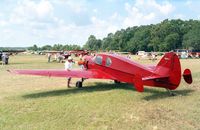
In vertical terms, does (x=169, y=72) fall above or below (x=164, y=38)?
below

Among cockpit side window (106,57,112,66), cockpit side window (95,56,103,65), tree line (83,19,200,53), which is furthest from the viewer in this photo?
tree line (83,19,200,53)

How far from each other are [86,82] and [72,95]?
4.66 m

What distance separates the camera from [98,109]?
1061 cm

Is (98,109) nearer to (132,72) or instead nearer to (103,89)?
(132,72)

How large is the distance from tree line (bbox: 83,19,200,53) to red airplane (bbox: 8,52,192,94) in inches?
3724

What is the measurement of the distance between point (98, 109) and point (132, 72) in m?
3.42

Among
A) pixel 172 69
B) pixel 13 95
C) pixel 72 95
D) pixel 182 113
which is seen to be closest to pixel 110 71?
pixel 72 95

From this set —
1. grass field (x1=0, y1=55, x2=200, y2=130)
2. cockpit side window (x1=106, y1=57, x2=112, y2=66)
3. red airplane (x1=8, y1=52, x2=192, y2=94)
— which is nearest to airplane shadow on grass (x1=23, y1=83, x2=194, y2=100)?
grass field (x1=0, y1=55, x2=200, y2=130)

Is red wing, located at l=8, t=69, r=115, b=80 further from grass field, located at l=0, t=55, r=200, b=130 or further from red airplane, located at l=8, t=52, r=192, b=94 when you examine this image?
grass field, located at l=0, t=55, r=200, b=130

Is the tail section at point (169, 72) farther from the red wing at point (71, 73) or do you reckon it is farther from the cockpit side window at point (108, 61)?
the cockpit side window at point (108, 61)

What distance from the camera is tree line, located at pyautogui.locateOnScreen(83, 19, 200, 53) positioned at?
10969 centimetres

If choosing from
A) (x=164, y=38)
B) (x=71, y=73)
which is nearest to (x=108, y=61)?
(x=71, y=73)

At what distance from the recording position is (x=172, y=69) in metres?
12.5

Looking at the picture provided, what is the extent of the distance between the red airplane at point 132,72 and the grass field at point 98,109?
0.61 meters
